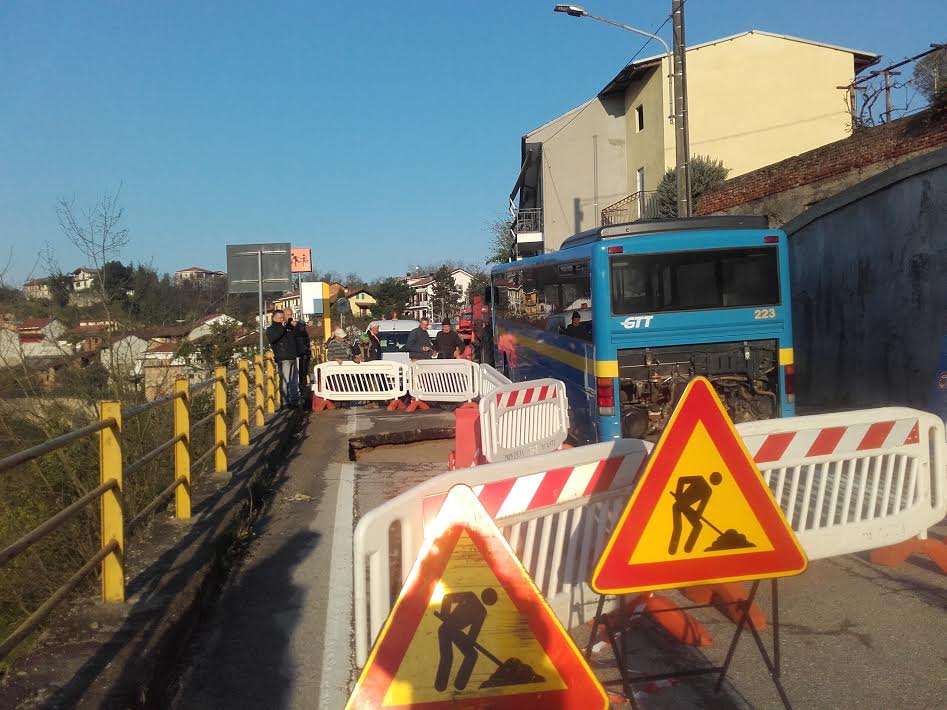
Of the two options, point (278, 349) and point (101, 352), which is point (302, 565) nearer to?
point (101, 352)

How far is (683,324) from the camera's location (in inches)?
451

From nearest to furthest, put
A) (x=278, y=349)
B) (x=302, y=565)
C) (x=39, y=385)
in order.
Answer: (x=302, y=565) < (x=39, y=385) < (x=278, y=349)

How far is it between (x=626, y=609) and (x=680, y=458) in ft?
4.63

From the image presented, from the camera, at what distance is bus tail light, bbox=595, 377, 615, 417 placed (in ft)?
36.5

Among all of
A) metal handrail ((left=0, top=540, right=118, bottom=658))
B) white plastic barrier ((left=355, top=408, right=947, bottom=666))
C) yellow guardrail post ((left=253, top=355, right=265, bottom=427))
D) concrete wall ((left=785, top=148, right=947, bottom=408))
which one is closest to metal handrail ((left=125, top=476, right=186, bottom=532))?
metal handrail ((left=0, top=540, right=118, bottom=658))

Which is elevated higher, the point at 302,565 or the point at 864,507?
the point at 864,507

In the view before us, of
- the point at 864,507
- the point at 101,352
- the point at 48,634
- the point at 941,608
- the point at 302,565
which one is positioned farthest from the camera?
the point at 101,352

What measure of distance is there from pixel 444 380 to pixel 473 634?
1507 centimetres

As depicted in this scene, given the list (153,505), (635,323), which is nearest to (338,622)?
(153,505)

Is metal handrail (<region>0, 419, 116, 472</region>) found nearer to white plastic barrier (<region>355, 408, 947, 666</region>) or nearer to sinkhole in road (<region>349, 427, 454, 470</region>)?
white plastic barrier (<region>355, 408, 947, 666</region>)

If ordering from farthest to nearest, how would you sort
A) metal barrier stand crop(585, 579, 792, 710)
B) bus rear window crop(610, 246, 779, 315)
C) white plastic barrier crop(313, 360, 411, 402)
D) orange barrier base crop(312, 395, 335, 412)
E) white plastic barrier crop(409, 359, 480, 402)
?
1. orange barrier base crop(312, 395, 335, 412)
2. white plastic barrier crop(313, 360, 411, 402)
3. white plastic barrier crop(409, 359, 480, 402)
4. bus rear window crop(610, 246, 779, 315)
5. metal barrier stand crop(585, 579, 792, 710)

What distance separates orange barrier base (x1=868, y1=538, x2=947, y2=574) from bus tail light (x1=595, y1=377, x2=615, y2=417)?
4.90m

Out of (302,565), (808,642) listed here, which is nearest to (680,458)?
(808,642)

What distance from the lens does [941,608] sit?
5.35 m
